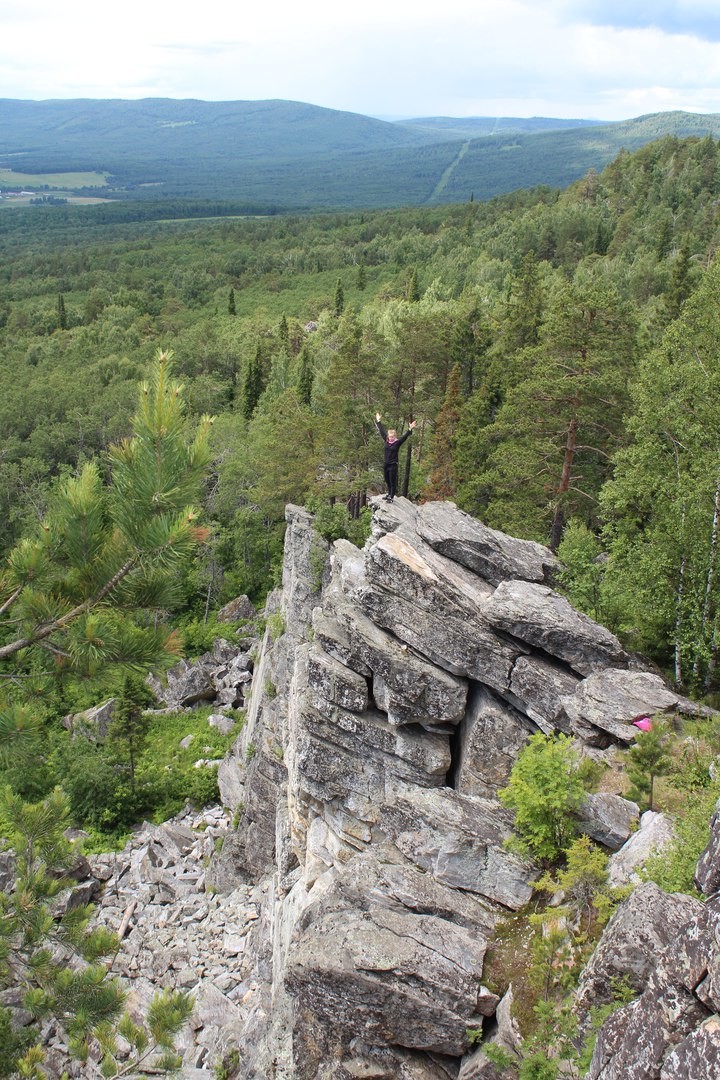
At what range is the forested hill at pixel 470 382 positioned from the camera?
60.1 feet

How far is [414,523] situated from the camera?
752 inches

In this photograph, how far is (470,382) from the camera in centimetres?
3691

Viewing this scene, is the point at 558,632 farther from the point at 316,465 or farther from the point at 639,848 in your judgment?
the point at 316,465

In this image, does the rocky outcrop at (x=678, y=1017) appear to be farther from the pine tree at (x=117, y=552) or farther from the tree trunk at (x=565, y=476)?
the tree trunk at (x=565, y=476)

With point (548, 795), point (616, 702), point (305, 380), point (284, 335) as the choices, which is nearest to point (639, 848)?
point (548, 795)

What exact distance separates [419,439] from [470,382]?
5483 millimetres

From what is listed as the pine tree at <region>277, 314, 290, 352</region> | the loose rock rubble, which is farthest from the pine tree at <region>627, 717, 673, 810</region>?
the pine tree at <region>277, 314, 290, 352</region>

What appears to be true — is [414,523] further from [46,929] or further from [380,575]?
[46,929]

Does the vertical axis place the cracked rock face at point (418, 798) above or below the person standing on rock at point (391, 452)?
below

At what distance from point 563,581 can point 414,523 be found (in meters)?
4.12

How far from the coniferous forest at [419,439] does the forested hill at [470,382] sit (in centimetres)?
13

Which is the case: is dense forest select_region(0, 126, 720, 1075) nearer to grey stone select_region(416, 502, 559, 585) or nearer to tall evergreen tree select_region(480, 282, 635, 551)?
tall evergreen tree select_region(480, 282, 635, 551)

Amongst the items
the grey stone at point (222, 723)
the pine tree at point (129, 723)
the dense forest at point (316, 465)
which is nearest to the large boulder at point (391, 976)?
the dense forest at point (316, 465)

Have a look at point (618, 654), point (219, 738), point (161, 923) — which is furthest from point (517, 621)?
point (219, 738)
